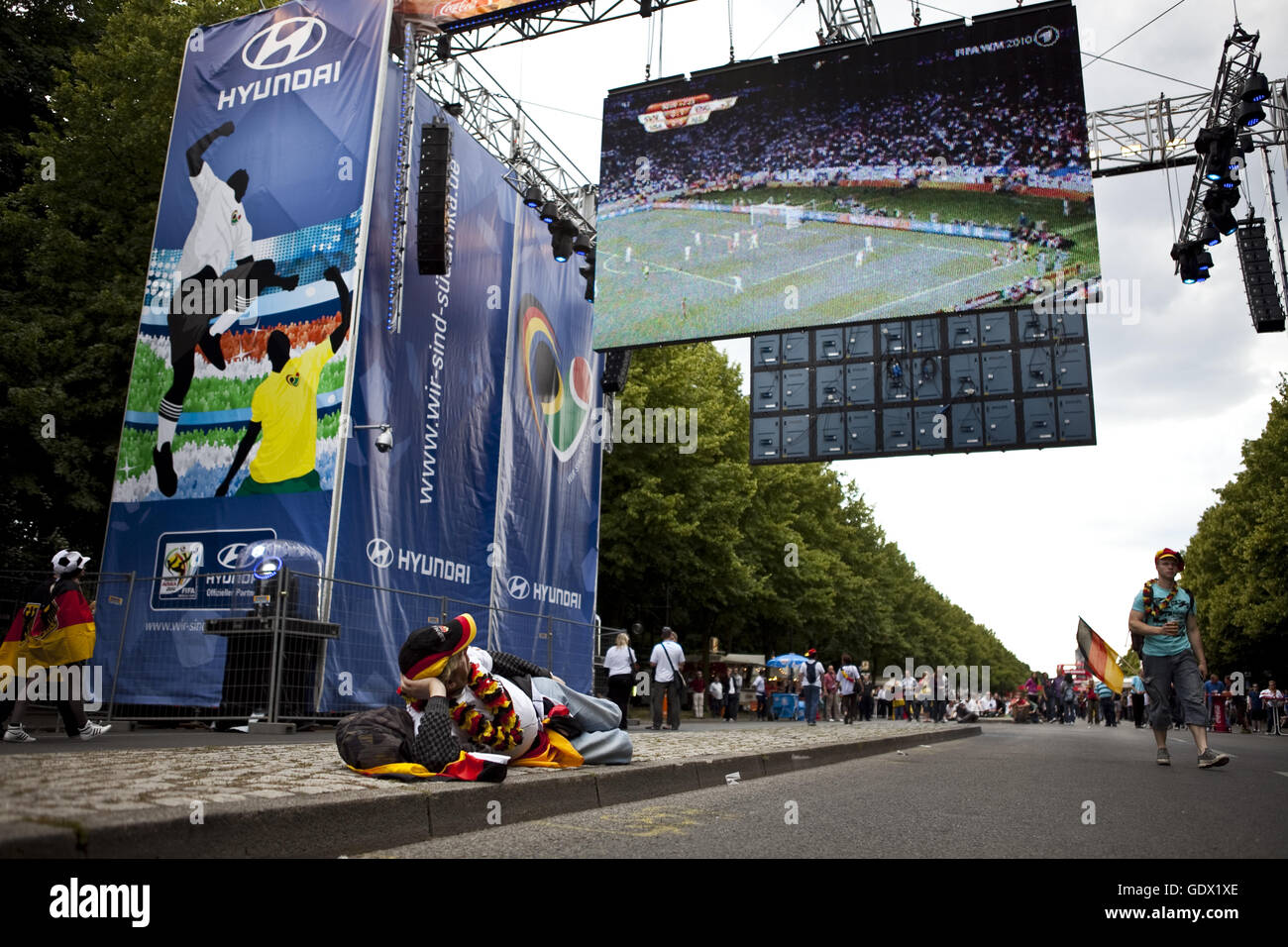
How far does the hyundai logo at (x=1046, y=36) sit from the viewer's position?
15500mm

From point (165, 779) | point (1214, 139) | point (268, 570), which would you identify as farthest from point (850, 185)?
point (165, 779)

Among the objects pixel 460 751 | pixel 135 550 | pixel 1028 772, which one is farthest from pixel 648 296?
pixel 460 751

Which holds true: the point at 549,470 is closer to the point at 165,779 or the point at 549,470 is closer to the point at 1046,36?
the point at 1046,36

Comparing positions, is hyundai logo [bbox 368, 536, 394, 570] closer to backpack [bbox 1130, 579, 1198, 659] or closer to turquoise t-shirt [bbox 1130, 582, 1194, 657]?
backpack [bbox 1130, 579, 1198, 659]

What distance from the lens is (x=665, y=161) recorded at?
17.8m

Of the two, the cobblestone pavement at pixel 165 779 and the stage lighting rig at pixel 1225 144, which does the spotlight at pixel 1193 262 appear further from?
the cobblestone pavement at pixel 165 779

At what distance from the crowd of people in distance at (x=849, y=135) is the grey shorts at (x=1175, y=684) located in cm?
920

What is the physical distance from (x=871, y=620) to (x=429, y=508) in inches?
1440

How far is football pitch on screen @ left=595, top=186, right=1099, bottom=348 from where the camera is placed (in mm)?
15391

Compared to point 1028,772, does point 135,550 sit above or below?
above

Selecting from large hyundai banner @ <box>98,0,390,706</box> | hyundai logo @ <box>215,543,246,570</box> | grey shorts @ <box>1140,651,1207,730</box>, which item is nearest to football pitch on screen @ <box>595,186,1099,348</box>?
large hyundai banner @ <box>98,0,390,706</box>

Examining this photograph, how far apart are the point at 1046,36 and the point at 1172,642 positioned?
35.9 feet

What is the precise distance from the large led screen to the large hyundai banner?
5.05 metres

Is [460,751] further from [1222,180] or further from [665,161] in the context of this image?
[1222,180]
